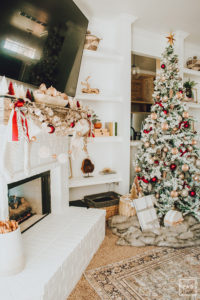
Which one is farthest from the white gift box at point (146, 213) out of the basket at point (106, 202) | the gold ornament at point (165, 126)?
the gold ornament at point (165, 126)

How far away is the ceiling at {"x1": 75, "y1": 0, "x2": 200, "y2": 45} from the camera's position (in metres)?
2.81

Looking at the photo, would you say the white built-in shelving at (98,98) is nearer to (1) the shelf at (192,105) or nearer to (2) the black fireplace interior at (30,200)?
(2) the black fireplace interior at (30,200)

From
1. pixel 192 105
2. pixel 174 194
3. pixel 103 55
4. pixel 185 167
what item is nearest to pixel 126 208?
pixel 174 194

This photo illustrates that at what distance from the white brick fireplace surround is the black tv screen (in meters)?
0.64

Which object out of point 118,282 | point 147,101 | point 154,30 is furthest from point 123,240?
point 154,30

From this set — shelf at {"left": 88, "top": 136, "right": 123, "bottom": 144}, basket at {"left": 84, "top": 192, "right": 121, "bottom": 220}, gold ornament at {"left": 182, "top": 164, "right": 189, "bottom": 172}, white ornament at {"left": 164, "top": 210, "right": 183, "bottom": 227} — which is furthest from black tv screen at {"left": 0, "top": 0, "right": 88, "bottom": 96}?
white ornament at {"left": 164, "top": 210, "right": 183, "bottom": 227}

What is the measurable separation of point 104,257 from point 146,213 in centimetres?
79

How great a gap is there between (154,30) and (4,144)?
316 centimetres

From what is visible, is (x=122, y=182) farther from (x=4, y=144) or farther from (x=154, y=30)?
(x=154, y=30)

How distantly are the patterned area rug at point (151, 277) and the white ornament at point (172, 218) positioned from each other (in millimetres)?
426

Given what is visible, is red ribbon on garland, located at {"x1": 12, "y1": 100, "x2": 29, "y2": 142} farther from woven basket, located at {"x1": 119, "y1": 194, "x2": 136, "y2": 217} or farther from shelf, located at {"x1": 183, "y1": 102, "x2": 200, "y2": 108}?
shelf, located at {"x1": 183, "y1": 102, "x2": 200, "y2": 108}

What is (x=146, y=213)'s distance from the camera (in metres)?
2.73

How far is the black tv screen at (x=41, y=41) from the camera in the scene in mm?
1780

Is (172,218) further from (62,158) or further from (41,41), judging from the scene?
(41,41)
